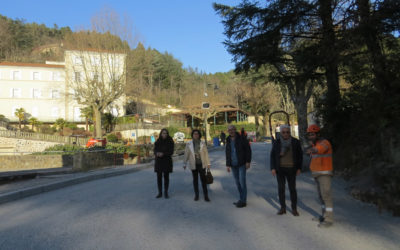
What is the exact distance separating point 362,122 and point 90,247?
8657 mm

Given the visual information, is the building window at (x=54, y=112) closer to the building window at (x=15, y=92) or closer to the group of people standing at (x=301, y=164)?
the building window at (x=15, y=92)

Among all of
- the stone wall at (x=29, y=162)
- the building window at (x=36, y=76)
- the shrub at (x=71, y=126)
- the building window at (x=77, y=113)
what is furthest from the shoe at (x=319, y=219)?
the building window at (x=36, y=76)

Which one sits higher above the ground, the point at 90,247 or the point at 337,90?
the point at 337,90

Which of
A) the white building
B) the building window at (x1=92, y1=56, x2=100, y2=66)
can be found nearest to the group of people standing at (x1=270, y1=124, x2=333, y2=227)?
the building window at (x1=92, y1=56, x2=100, y2=66)

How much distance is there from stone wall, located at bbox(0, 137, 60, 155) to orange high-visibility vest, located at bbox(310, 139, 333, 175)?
39174mm

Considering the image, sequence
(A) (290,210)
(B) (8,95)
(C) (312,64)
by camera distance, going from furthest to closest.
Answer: (B) (8,95) → (C) (312,64) → (A) (290,210)

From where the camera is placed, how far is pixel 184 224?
5.22 meters

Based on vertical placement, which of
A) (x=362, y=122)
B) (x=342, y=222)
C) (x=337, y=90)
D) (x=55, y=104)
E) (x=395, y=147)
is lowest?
(x=342, y=222)

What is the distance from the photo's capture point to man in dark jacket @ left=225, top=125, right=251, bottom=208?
6398 millimetres

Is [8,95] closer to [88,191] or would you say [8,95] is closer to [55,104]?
[55,104]

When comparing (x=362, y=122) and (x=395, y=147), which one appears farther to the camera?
(x=362, y=122)

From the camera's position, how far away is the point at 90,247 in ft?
13.8

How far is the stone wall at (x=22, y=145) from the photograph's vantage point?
3850cm

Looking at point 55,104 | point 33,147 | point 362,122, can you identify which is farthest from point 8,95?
point 362,122
